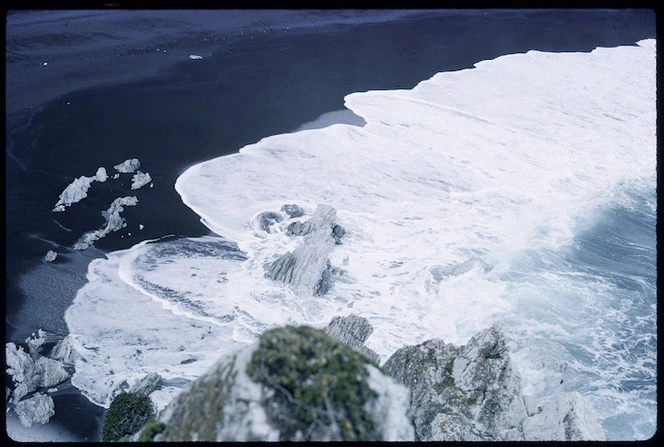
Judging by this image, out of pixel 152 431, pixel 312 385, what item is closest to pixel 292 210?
pixel 152 431

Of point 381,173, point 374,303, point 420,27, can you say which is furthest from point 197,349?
point 420,27

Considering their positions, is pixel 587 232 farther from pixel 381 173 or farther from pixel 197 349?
pixel 197 349

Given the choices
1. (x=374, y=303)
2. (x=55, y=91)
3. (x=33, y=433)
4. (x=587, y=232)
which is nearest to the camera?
(x=33, y=433)

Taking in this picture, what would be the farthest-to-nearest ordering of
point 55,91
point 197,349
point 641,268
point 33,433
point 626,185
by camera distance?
point 55,91 < point 626,185 < point 641,268 < point 197,349 < point 33,433

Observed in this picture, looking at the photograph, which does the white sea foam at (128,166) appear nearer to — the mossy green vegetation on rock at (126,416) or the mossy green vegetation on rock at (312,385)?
the mossy green vegetation on rock at (126,416)

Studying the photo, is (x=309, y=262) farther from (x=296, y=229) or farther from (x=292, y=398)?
(x=292, y=398)

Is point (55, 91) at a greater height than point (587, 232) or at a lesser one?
greater
